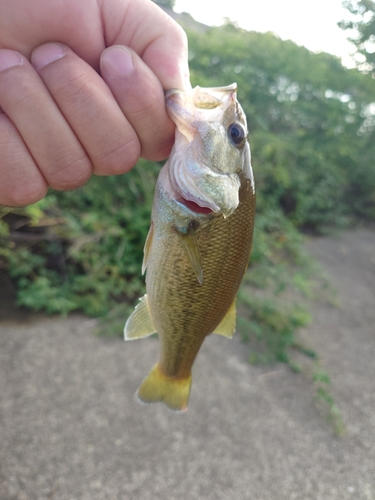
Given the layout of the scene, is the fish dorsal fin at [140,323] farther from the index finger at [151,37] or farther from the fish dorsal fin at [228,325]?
the index finger at [151,37]

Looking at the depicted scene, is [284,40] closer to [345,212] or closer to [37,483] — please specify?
[345,212]

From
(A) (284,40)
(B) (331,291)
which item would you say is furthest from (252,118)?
(B) (331,291)

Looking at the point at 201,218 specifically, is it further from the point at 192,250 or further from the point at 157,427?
the point at 157,427

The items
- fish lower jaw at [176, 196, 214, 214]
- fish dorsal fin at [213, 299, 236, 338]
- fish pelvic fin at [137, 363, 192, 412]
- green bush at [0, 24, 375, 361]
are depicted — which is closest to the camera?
fish lower jaw at [176, 196, 214, 214]

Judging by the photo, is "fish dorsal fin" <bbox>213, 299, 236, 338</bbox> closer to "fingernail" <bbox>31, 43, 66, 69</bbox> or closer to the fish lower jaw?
the fish lower jaw

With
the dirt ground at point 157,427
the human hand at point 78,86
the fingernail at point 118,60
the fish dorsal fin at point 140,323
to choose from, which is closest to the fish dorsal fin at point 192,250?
the human hand at point 78,86

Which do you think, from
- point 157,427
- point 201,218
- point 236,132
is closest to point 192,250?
point 201,218

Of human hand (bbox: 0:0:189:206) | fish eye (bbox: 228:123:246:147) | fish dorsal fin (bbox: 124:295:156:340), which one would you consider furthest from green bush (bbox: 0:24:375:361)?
fish eye (bbox: 228:123:246:147)
